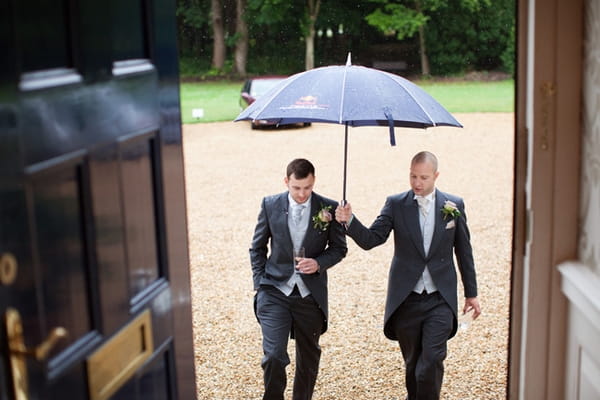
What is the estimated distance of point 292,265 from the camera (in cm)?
496

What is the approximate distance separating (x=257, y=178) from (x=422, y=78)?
1879 cm

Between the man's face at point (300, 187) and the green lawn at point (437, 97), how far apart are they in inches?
755

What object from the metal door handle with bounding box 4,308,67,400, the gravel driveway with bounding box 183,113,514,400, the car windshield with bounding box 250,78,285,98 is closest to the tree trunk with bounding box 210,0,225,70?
the car windshield with bounding box 250,78,285,98

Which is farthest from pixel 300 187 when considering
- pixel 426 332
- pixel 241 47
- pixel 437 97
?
pixel 241 47

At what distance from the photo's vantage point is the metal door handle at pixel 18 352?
180 centimetres

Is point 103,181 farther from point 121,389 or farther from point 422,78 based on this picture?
point 422,78

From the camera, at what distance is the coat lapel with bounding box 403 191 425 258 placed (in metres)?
4.79

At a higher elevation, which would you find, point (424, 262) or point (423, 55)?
point (423, 55)

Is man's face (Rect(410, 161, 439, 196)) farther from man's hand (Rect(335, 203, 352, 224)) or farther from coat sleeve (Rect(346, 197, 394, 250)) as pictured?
man's hand (Rect(335, 203, 352, 224))

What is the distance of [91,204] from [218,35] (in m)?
33.5

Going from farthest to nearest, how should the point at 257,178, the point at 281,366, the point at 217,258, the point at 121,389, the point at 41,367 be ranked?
the point at 257,178 < the point at 217,258 < the point at 281,366 < the point at 121,389 < the point at 41,367

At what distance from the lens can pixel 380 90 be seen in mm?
4887

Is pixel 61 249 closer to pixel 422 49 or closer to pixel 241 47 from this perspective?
pixel 422 49

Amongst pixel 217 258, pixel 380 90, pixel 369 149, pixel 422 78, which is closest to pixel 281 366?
pixel 380 90
